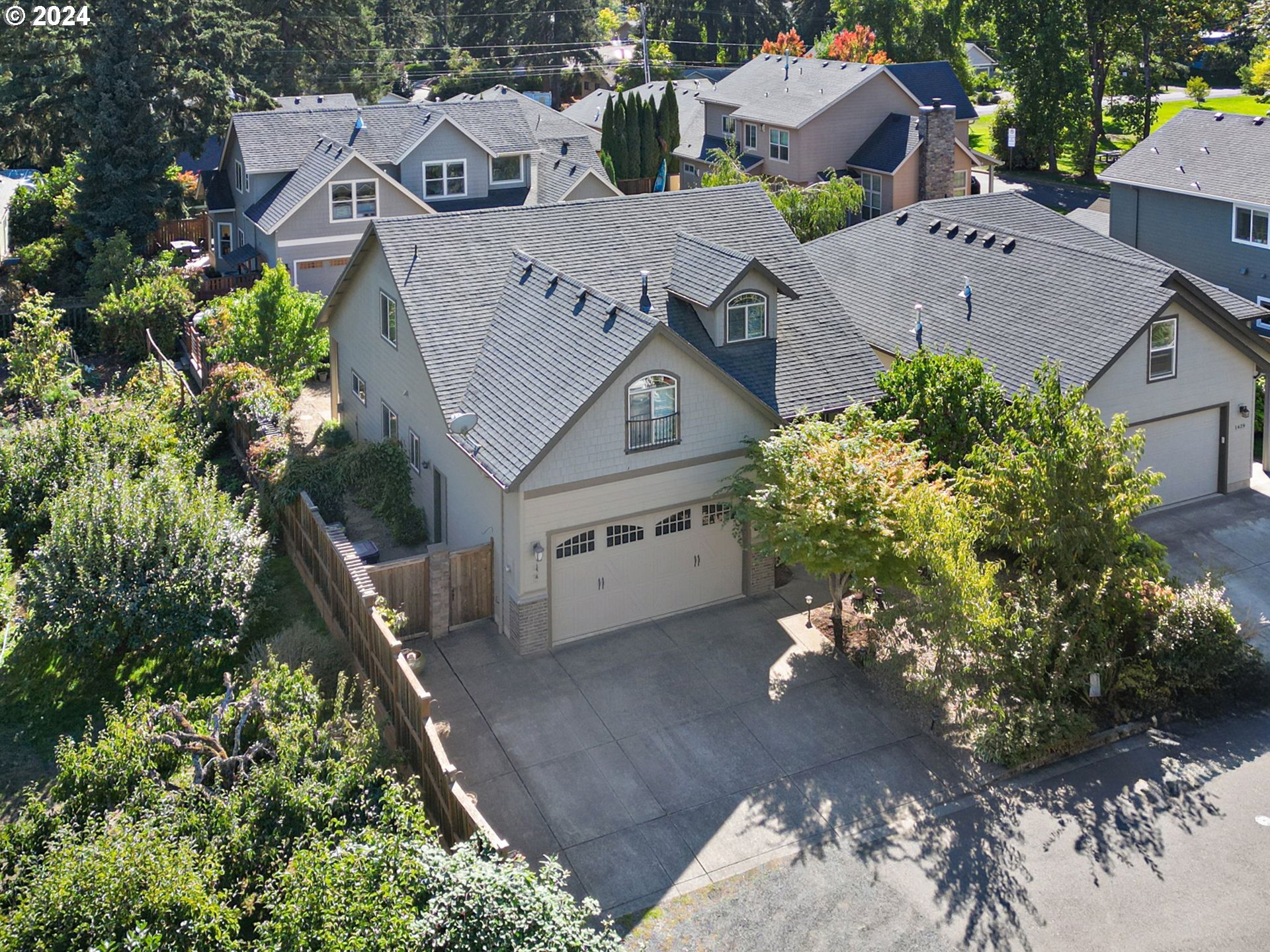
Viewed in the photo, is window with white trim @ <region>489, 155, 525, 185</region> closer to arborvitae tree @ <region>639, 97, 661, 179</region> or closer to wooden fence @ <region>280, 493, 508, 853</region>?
arborvitae tree @ <region>639, 97, 661, 179</region>

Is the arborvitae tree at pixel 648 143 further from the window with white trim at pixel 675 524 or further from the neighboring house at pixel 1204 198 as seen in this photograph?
the window with white trim at pixel 675 524

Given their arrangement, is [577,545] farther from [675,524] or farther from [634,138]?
[634,138]

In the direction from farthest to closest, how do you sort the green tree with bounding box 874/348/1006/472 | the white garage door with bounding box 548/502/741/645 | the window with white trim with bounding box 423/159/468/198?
the window with white trim with bounding box 423/159/468/198, the green tree with bounding box 874/348/1006/472, the white garage door with bounding box 548/502/741/645

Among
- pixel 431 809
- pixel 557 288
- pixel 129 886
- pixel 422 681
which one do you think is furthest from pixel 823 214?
pixel 129 886

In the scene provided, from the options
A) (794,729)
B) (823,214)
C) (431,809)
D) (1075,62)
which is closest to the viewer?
(431,809)

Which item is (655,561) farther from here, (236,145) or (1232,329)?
(236,145)

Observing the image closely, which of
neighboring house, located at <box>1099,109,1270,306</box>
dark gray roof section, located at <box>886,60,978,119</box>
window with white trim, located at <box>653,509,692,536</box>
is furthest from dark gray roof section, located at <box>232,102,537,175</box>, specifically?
window with white trim, located at <box>653,509,692,536</box>

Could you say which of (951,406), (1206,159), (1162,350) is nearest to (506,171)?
(1206,159)
